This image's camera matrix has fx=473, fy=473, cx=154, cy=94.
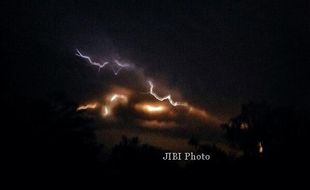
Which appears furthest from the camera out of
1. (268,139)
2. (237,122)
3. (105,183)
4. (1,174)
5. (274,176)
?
(237,122)

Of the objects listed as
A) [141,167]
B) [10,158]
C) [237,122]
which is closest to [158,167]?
[141,167]

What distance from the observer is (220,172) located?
61.7 ft

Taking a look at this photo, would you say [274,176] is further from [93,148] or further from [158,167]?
[93,148]

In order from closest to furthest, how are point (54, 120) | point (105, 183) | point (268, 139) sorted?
point (105, 183)
point (54, 120)
point (268, 139)

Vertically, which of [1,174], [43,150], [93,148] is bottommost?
[1,174]

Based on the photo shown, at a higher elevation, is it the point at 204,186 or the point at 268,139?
the point at 268,139

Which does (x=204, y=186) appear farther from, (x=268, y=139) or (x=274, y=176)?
(x=268, y=139)

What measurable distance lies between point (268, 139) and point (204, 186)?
9.57 m

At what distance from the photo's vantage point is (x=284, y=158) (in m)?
16.5

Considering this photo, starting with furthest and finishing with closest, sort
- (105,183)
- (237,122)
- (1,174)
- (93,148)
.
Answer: (237,122), (93,148), (105,183), (1,174)

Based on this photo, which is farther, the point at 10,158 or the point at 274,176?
the point at 274,176

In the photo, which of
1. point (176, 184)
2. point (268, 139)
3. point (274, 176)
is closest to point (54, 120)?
point (176, 184)

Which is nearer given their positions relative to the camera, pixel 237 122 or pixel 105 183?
pixel 105 183

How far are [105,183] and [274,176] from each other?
20.5 feet
